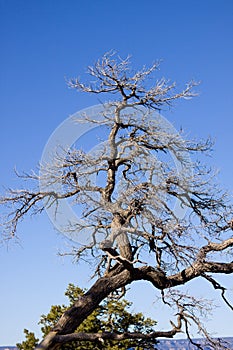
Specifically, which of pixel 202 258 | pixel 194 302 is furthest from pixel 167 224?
pixel 194 302

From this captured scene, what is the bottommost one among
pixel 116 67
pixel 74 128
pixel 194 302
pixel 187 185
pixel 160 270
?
pixel 194 302

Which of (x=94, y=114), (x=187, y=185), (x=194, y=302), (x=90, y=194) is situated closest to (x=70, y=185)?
(x=90, y=194)

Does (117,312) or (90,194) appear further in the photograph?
(117,312)

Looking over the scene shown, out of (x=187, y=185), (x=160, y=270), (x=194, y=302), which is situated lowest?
(x=194, y=302)

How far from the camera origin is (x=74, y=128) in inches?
454

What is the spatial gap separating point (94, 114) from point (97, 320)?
8343 mm

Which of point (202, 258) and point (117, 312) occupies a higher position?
point (117, 312)

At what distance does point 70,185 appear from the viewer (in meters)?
11.6

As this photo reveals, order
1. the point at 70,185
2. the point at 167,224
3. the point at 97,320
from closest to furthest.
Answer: the point at 167,224 → the point at 70,185 → the point at 97,320

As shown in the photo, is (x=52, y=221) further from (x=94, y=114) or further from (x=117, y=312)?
(x=117, y=312)

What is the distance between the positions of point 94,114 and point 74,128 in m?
0.65

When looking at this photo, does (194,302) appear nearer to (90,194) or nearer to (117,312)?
(90,194)

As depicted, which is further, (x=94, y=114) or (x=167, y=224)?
(x=94, y=114)

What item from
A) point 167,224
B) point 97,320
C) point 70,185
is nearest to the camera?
point 167,224
